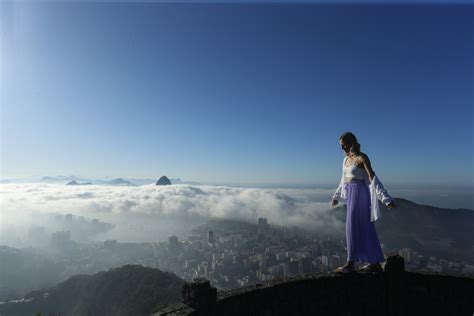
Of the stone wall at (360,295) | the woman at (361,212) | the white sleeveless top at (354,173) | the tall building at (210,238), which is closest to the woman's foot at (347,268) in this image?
the woman at (361,212)

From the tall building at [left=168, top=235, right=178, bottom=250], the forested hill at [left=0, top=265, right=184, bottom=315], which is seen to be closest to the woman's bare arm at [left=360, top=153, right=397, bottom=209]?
the forested hill at [left=0, top=265, right=184, bottom=315]

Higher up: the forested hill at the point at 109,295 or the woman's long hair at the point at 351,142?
the woman's long hair at the point at 351,142

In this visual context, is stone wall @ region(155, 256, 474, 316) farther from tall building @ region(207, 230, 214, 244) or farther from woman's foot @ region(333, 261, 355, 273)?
tall building @ region(207, 230, 214, 244)

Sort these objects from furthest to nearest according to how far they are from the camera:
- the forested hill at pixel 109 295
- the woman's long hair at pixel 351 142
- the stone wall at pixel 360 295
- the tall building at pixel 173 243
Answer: the tall building at pixel 173 243, the forested hill at pixel 109 295, the woman's long hair at pixel 351 142, the stone wall at pixel 360 295

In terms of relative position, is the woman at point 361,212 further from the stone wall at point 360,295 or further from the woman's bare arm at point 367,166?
the stone wall at point 360,295

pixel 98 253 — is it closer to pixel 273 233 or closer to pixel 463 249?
pixel 273 233

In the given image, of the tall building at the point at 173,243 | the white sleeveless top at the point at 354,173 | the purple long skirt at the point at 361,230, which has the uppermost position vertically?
the white sleeveless top at the point at 354,173

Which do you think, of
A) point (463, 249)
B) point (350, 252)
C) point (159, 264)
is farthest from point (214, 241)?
point (350, 252)
